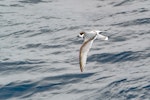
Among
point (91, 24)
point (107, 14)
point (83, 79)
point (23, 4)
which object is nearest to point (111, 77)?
point (83, 79)

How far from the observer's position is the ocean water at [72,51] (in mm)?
11195

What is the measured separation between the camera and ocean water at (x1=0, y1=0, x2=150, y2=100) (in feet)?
36.7

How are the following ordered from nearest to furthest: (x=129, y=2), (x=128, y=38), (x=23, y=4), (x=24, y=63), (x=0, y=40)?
1. (x=24, y=63)
2. (x=128, y=38)
3. (x=0, y=40)
4. (x=129, y=2)
5. (x=23, y=4)

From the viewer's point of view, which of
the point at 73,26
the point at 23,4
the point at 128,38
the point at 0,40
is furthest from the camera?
the point at 23,4

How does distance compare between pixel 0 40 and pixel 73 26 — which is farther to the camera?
pixel 73 26

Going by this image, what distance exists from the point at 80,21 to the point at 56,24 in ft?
3.48

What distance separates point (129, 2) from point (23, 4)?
5.79m

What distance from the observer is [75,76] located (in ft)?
39.7

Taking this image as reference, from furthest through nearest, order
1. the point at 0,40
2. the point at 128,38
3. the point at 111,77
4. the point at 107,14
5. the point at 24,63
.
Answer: the point at 107,14, the point at 0,40, the point at 128,38, the point at 24,63, the point at 111,77

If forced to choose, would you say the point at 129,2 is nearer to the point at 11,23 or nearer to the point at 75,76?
the point at 11,23

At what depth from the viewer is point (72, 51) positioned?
47.3 feet

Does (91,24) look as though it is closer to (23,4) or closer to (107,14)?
(107,14)

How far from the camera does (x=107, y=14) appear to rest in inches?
743

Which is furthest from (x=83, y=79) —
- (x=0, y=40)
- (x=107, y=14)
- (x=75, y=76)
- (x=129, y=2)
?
(x=129, y=2)
